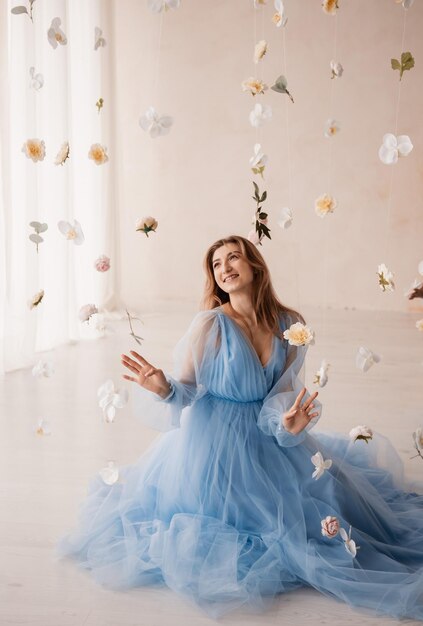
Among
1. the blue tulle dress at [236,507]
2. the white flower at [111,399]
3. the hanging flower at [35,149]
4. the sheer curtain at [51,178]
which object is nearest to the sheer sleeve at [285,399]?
the blue tulle dress at [236,507]

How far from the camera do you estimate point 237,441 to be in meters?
2.14

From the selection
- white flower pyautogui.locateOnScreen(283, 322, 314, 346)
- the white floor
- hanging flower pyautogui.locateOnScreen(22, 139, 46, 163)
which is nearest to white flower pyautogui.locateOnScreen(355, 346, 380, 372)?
white flower pyautogui.locateOnScreen(283, 322, 314, 346)

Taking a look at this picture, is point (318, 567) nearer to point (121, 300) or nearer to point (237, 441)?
point (237, 441)

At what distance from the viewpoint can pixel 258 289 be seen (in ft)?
7.43

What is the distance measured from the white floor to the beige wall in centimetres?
60

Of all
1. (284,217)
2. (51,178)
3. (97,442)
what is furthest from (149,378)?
(51,178)

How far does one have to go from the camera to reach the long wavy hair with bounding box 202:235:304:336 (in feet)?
7.36

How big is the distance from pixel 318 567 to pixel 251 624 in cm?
25

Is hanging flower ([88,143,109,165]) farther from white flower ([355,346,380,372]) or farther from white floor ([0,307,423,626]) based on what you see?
white floor ([0,307,423,626])

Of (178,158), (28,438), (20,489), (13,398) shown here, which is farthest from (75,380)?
(178,158)

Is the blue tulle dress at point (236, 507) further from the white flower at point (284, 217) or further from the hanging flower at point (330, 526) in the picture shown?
the white flower at point (284, 217)

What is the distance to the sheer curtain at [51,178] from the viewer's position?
159 inches

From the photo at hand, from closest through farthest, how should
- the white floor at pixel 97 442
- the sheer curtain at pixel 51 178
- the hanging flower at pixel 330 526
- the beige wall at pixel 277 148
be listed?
the white floor at pixel 97 442 → the hanging flower at pixel 330 526 → the sheer curtain at pixel 51 178 → the beige wall at pixel 277 148

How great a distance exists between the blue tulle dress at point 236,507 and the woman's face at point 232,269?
9cm
